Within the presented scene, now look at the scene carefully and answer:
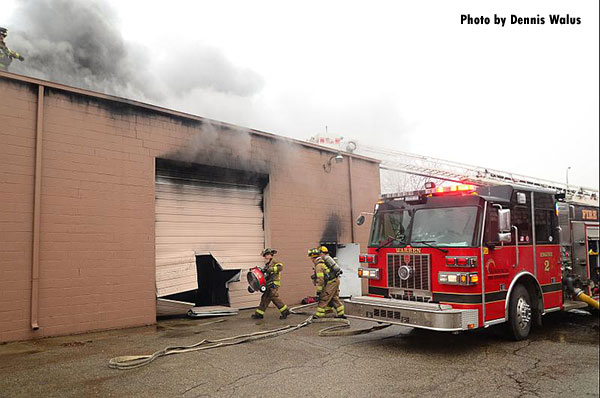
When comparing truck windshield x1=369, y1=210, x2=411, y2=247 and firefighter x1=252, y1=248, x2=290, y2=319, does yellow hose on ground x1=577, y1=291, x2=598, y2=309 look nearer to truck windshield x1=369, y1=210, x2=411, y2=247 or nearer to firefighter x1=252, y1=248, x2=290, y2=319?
truck windshield x1=369, y1=210, x2=411, y2=247

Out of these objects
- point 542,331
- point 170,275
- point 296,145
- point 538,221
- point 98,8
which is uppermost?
point 98,8

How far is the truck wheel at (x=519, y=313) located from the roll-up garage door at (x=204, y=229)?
5843 mm

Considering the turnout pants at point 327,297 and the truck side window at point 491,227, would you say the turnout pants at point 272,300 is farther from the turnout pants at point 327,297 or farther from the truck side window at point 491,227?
the truck side window at point 491,227

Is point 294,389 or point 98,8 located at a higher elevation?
point 98,8

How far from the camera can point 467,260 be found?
564 cm

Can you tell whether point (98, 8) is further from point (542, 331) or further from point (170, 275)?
A: point (542, 331)

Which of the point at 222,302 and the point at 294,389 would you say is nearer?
the point at 294,389

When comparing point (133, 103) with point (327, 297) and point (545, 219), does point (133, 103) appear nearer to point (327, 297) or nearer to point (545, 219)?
point (327, 297)

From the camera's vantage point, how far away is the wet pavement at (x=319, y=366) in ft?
14.4

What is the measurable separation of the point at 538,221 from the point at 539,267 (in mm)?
725

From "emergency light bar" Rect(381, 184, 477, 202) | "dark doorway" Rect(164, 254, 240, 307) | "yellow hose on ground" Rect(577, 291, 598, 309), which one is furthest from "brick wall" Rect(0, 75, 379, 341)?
"yellow hose on ground" Rect(577, 291, 598, 309)

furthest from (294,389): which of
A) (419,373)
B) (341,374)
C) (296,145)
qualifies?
(296,145)

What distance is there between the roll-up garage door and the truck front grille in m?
4.36

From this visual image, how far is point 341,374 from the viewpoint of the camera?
487cm
